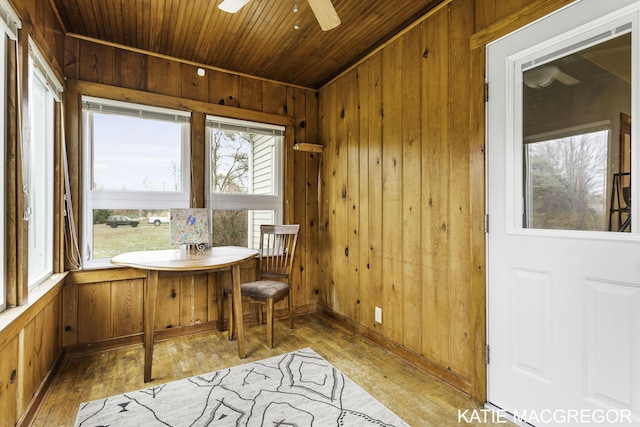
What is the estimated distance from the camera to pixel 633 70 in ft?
4.44

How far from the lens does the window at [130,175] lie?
2.69 meters

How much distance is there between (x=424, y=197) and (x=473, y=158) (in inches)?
18.3

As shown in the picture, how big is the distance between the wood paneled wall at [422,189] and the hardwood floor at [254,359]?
0.52 feet

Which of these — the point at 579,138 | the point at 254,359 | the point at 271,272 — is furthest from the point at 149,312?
the point at 579,138

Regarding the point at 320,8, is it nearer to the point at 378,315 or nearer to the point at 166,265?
the point at 166,265

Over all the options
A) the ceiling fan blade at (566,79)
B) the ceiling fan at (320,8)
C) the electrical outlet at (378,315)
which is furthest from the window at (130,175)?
the ceiling fan blade at (566,79)

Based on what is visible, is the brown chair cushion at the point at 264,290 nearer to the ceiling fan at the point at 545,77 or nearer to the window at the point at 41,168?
the window at the point at 41,168

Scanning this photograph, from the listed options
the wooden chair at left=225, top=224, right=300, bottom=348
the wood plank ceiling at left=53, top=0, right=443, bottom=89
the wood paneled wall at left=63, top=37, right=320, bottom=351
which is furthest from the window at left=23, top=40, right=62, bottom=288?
the wooden chair at left=225, top=224, right=300, bottom=348

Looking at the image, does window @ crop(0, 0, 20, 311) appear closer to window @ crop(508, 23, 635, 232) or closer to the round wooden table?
the round wooden table

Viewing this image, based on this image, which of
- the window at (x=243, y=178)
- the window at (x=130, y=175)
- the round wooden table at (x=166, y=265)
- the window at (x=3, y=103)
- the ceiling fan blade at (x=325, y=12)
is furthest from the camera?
the window at (x=243, y=178)

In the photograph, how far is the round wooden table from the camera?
7.13ft

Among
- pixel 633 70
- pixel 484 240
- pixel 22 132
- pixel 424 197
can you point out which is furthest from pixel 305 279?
pixel 633 70

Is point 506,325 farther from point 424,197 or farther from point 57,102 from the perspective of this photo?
point 57,102

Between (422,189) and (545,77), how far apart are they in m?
0.95
